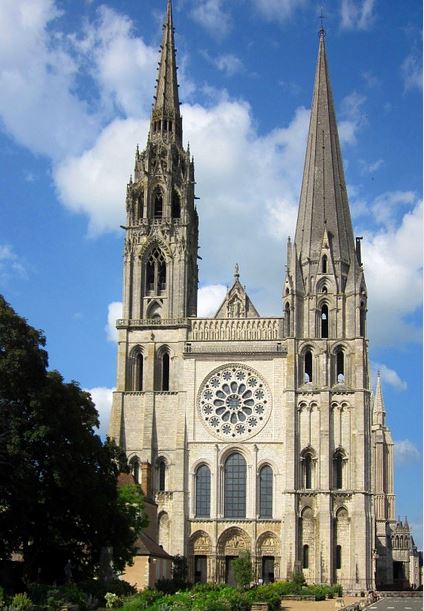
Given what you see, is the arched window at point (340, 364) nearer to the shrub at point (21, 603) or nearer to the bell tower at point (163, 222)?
the bell tower at point (163, 222)

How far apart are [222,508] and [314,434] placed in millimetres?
7979

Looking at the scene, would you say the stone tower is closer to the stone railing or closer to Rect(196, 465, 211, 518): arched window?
the stone railing

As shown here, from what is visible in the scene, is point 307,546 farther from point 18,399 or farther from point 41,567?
point 18,399

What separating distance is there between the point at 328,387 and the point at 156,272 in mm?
15349

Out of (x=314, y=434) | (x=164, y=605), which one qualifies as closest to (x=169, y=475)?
(x=314, y=434)

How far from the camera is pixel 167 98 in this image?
270 ft

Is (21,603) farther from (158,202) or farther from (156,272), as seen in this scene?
(158,202)

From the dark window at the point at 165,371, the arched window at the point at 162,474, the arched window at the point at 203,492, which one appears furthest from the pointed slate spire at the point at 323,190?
the arched window at the point at 162,474

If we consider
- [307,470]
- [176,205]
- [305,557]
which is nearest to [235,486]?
[307,470]

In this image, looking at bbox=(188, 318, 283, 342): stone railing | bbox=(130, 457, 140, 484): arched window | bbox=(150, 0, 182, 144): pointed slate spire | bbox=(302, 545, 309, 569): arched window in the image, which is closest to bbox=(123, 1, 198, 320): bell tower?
bbox=(150, 0, 182, 144): pointed slate spire

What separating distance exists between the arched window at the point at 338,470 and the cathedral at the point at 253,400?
0.34 ft

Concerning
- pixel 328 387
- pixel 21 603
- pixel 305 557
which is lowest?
pixel 305 557

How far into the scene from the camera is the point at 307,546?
222ft

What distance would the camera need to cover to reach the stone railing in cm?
7275
